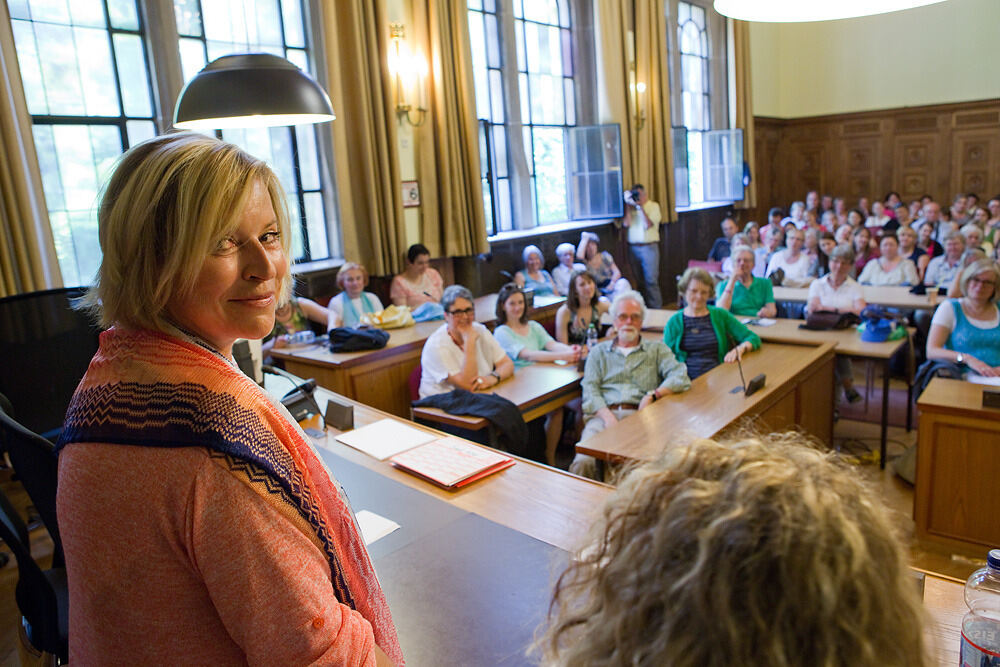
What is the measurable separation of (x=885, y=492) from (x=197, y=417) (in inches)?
57.1

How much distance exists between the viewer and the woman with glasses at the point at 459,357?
142 inches

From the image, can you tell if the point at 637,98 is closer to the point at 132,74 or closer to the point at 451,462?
the point at 132,74

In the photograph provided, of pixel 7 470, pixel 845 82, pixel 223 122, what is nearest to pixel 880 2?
pixel 223 122

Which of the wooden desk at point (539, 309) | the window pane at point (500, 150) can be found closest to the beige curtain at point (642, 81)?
the window pane at point (500, 150)

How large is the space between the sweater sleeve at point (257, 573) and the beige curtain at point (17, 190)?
4.06 meters

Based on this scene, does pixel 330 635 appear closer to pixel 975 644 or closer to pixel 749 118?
pixel 975 644

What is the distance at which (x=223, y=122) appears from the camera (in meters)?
2.62

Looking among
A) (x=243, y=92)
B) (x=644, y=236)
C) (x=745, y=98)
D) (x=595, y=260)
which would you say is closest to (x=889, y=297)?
(x=595, y=260)

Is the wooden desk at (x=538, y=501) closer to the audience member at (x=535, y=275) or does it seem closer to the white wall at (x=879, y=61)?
the audience member at (x=535, y=275)

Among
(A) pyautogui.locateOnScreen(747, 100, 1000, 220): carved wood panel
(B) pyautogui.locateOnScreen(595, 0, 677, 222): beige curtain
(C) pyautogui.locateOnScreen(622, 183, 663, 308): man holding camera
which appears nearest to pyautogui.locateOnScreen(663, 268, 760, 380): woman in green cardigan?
(C) pyautogui.locateOnScreen(622, 183, 663, 308): man holding camera

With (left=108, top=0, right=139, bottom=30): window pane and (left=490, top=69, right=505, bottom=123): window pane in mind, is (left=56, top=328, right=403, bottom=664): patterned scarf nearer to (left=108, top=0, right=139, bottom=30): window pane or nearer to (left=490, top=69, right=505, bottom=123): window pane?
(left=108, top=0, right=139, bottom=30): window pane

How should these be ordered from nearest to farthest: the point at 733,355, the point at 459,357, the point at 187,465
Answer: the point at 187,465 → the point at 459,357 → the point at 733,355

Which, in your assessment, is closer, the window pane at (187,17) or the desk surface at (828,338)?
the desk surface at (828,338)

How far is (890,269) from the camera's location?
608 centimetres
